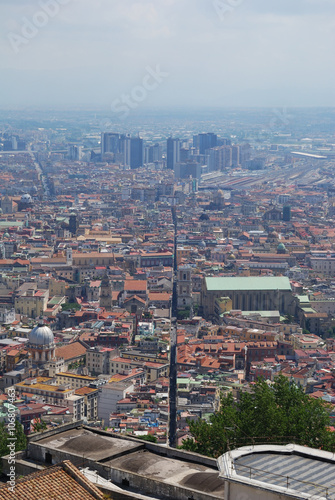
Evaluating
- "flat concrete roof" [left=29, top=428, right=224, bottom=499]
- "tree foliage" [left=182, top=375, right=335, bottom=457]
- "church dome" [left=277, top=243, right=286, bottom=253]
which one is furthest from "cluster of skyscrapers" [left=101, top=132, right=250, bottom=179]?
"flat concrete roof" [left=29, top=428, right=224, bottom=499]

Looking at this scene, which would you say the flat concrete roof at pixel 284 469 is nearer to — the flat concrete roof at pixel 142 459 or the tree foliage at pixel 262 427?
the flat concrete roof at pixel 142 459

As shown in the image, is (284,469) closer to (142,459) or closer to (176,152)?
(142,459)

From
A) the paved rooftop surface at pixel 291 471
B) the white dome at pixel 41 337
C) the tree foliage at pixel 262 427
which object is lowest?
the white dome at pixel 41 337

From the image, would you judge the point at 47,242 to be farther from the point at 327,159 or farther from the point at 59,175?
the point at 327,159

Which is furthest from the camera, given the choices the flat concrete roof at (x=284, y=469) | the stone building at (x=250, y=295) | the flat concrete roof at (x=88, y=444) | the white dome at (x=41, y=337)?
the stone building at (x=250, y=295)

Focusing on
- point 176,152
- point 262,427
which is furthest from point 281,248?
point 176,152

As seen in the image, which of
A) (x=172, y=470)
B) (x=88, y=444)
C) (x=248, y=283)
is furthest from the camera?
(x=248, y=283)

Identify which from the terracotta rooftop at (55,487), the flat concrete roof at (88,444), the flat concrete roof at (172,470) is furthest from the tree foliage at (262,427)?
the terracotta rooftop at (55,487)
